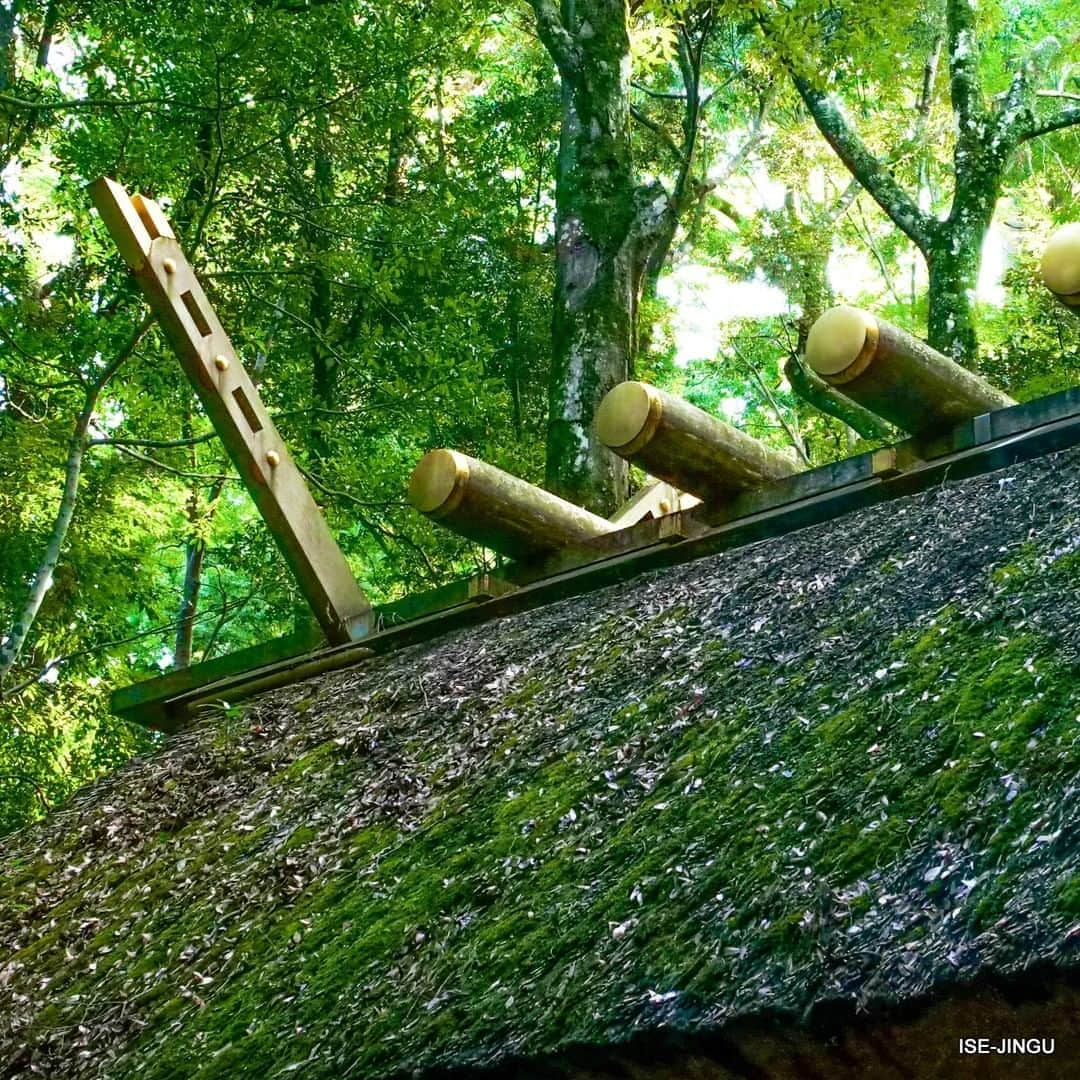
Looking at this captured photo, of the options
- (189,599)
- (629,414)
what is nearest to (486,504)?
(629,414)

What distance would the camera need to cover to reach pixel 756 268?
557 inches

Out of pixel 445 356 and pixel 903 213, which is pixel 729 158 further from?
pixel 445 356

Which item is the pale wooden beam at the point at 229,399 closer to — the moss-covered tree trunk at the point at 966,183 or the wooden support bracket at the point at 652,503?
the wooden support bracket at the point at 652,503

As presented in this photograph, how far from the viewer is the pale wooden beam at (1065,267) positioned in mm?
3117

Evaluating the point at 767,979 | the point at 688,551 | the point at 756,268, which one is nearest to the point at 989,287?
the point at 756,268

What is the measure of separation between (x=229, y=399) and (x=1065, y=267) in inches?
112

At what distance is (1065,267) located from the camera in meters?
3.13

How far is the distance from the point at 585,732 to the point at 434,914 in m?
0.68

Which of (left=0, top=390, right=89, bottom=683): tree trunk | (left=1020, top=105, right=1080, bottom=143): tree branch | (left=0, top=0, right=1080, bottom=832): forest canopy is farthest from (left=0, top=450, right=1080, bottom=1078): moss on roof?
(left=1020, top=105, right=1080, bottom=143): tree branch

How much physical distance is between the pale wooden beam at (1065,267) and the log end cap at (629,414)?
1032 millimetres

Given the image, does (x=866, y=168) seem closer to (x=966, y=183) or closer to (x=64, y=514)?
(x=966, y=183)

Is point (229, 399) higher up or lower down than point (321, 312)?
lower down

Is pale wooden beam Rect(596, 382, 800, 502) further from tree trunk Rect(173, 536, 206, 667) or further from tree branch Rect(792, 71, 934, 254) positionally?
tree trunk Rect(173, 536, 206, 667)

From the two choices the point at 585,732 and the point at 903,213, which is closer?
the point at 585,732
